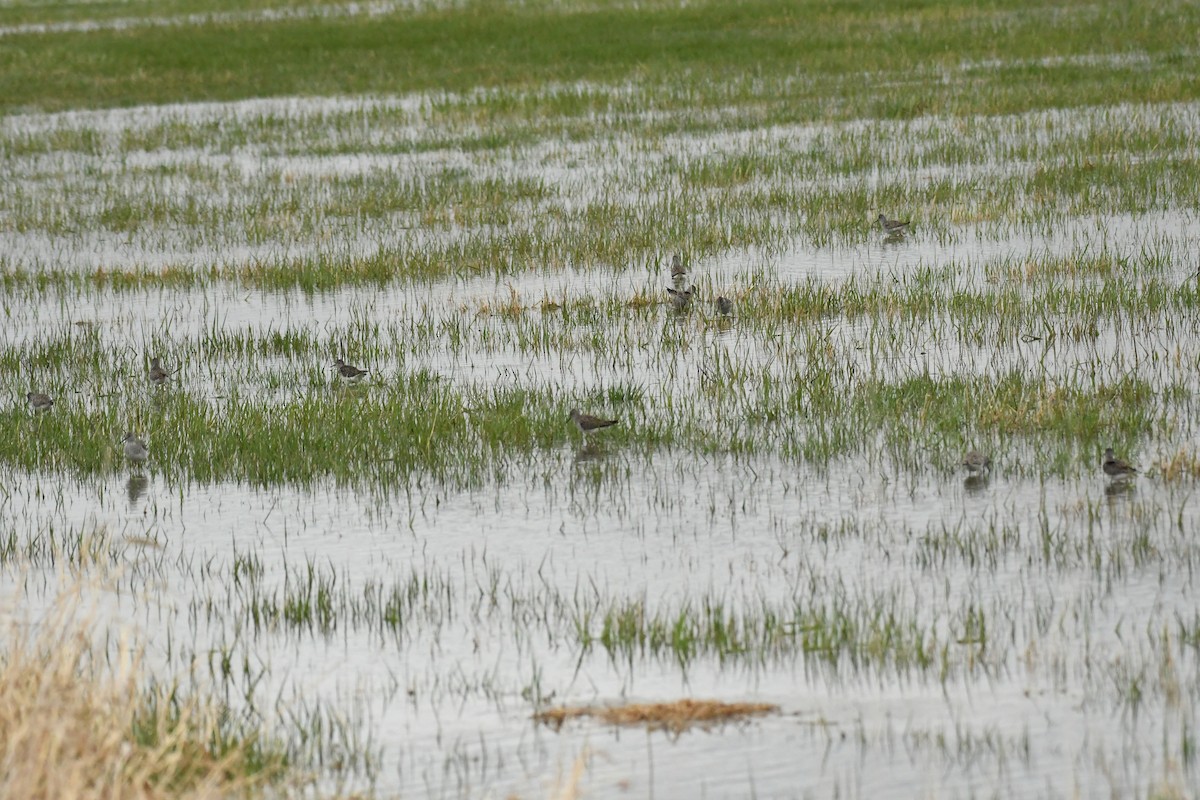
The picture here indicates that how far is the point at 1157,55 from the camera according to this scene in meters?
28.8

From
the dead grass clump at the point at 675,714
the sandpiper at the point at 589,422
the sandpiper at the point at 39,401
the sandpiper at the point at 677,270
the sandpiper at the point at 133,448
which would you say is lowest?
the dead grass clump at the point at 675,714

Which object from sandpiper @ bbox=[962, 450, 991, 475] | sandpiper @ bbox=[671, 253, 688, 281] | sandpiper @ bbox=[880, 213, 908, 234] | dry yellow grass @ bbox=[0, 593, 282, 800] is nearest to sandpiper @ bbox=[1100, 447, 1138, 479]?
sandpiper @ bbox=[962, 450, 991, 475]

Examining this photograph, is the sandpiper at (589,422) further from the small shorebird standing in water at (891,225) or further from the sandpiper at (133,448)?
the small shorebird standing in water at (891,225)

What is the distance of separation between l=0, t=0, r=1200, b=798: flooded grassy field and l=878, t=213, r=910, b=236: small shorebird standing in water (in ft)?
0.40

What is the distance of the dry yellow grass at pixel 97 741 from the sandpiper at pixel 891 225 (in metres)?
11.1

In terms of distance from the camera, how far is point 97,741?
524 centimetres

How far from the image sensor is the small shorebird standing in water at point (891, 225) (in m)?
16.1

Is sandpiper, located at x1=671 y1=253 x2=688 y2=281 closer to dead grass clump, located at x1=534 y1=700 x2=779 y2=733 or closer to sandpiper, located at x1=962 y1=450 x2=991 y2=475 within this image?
sandpiper, located at x1=962 y1=450 x2=991 y2=475

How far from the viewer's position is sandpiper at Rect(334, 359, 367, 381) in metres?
11.8

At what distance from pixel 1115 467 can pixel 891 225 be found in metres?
7.84

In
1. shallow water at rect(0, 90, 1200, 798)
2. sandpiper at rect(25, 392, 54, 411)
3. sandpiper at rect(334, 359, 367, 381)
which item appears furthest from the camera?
sandpiper at rect(334, 359, 367, 381)

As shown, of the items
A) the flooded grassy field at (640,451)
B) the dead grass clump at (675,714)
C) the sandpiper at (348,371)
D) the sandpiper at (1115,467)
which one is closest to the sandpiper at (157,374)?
the flooded grassy field at (640,451)

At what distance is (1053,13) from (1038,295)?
80.3 ft

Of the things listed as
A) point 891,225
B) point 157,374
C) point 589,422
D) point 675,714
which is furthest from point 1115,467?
point 891,225
